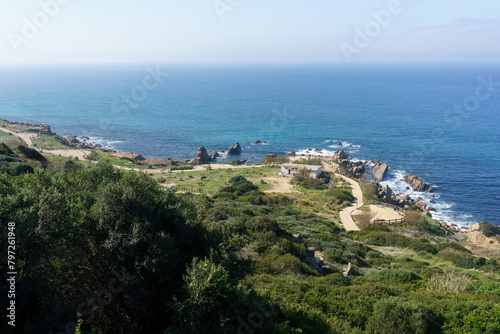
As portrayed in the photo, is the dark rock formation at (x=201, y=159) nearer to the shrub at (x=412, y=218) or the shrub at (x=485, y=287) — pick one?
the shrub at (x=412, y=218)

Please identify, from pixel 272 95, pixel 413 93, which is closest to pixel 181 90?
pixel 272 95

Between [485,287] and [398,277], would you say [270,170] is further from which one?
[485,287]

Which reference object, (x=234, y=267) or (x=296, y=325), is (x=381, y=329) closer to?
(x=296, y=325)

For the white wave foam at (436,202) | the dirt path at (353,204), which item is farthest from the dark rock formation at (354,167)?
the white wave foam at (436,202)

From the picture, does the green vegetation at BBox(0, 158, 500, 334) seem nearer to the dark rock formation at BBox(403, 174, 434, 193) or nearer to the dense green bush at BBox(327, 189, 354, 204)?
the dense green bush at BBox(327, 189, 354, 204)

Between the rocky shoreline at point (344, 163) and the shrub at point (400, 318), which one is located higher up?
the shrub at point (400, 318)

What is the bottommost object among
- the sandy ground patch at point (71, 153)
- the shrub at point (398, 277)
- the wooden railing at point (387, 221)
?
the wooden railing at point (387, 221)
